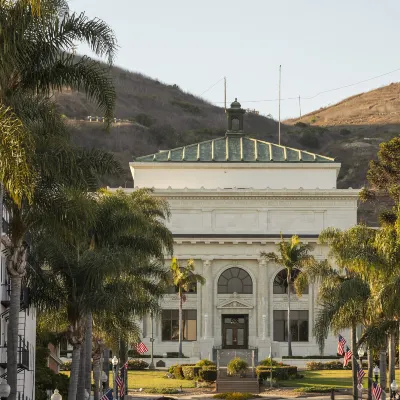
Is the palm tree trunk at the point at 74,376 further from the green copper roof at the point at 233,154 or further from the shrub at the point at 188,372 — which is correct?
the green copper roof at the point at 233,154

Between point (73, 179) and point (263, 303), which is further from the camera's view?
point (263, 303)

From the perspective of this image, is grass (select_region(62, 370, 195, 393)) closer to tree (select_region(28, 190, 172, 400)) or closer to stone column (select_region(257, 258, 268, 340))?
stone column (select_region(257, 258, 268, 340))

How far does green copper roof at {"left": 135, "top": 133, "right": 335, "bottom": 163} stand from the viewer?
11350 centimetres

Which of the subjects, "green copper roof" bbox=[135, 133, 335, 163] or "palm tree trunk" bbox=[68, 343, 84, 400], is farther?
"green copper roof" bbox=[135, 133, 335, 163]

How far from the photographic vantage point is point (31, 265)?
43.5m

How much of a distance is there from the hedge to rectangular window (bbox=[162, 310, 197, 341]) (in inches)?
917

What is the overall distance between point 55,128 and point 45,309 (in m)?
11.9

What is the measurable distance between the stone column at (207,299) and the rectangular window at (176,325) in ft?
3.85

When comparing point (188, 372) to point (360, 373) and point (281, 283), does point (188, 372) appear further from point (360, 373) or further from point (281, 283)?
point (360, 373)

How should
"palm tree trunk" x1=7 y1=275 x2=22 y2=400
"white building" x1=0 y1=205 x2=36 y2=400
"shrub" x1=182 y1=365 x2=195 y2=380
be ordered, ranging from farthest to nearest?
"shrub" x1=182 y1=365 x2=195 y2=380
"white building" x1=0 y1=205 x2=36 y2=400
"palm tree trunk" x1=7 y1=275 x2=22 y2=400

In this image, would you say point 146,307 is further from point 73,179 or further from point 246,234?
point 246,234

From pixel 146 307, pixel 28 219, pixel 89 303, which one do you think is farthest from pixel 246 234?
pixel 28 219

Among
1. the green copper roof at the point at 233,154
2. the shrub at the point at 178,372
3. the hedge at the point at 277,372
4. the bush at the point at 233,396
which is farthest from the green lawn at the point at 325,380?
the green copper roof at the point at 233,154

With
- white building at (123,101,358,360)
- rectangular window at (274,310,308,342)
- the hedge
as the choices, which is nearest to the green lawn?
the hedge
